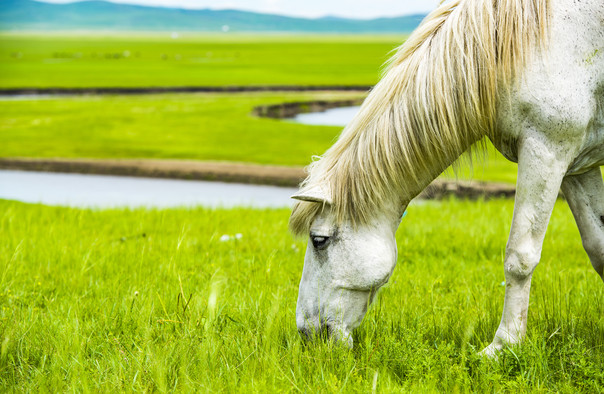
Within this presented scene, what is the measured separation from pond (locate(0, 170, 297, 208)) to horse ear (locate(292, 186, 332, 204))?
670 cm

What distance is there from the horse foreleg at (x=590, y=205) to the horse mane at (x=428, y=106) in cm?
64

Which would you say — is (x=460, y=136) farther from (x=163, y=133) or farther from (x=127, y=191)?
(x=163, y=133)

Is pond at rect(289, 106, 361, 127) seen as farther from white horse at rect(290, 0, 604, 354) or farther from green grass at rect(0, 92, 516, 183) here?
white horse at rect(290, 0, 604, 354)

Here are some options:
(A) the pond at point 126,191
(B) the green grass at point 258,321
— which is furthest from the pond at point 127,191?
(B) the green grass at point 258,321

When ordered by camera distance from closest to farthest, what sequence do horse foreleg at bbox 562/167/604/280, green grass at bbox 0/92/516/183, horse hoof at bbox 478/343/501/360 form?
horse hoof at bbox 478/343/501/360, horse foreleg at bbox 562/167/604/280, green grass at bbox 0/92/516/183

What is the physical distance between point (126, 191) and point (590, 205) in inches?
361

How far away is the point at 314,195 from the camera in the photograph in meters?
3.00

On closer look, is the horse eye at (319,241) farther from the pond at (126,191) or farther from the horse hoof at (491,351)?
the pond at (126,191)

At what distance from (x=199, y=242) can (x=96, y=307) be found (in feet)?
7.14

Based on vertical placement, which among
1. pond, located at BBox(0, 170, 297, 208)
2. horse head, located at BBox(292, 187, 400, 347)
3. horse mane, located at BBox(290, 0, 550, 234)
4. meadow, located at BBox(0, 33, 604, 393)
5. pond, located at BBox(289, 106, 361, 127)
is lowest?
pond, located at BBox(289, 106, 361, 127)

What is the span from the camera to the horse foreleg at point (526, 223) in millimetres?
2936

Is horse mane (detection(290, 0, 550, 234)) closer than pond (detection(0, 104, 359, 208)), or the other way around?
horse mane (detection(290, 0, 550, 234))

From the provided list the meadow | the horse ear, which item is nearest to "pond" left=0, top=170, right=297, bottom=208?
the meadow

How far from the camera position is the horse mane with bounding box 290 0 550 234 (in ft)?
9.84
